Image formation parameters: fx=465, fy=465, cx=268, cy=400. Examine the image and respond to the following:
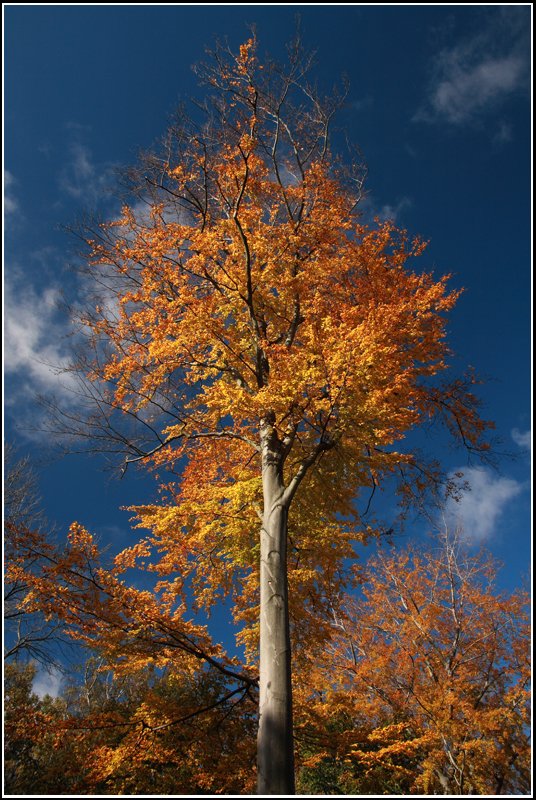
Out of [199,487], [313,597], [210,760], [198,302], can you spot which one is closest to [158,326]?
[198,302]

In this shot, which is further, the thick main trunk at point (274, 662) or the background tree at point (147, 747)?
the background tree at point (147, 747)

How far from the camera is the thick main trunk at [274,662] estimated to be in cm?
445

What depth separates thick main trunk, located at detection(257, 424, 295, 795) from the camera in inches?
175

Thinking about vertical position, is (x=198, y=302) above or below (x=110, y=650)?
above

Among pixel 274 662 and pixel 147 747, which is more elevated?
pixel 274 662

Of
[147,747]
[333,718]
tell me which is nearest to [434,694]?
[333,718]

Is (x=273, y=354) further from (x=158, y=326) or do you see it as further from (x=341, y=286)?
(x=341, y=286)

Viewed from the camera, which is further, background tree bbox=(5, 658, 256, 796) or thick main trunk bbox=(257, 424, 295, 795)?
background tree bbox=(5, 658, 256, 796)

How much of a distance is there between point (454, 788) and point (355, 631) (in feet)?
15.0

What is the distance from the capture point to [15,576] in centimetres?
550

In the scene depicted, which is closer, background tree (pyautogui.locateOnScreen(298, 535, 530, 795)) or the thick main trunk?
the thick main trunk

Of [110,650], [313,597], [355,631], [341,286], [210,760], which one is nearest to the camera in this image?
[110,650]

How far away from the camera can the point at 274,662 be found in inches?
200

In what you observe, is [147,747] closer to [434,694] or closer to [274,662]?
[274,662]
